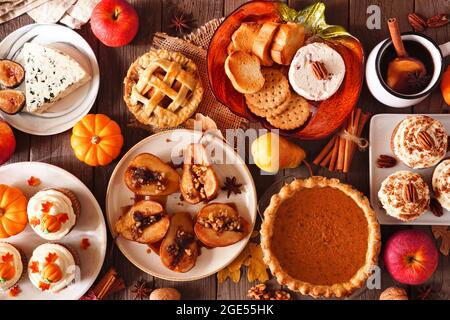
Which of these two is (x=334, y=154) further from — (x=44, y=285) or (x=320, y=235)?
(x=44, y=285)

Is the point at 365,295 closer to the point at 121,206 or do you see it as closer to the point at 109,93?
the point at 121,206

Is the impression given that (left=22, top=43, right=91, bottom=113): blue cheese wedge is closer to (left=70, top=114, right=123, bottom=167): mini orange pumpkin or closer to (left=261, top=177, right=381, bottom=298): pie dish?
(left=70, top=114, right=123, bottom=167): mini orange pumpkin

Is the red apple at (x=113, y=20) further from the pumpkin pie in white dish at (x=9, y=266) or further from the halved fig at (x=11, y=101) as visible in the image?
the pumpkin pie in white dish at (x=9, y=266)

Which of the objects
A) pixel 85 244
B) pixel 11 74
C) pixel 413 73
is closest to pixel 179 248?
pixel 85 244

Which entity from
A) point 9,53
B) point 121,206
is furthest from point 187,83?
point 9,53

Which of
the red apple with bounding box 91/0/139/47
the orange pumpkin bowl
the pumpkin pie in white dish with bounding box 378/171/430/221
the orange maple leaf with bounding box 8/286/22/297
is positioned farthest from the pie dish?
the orange maple leaf with bounding box 8/286/22/297
